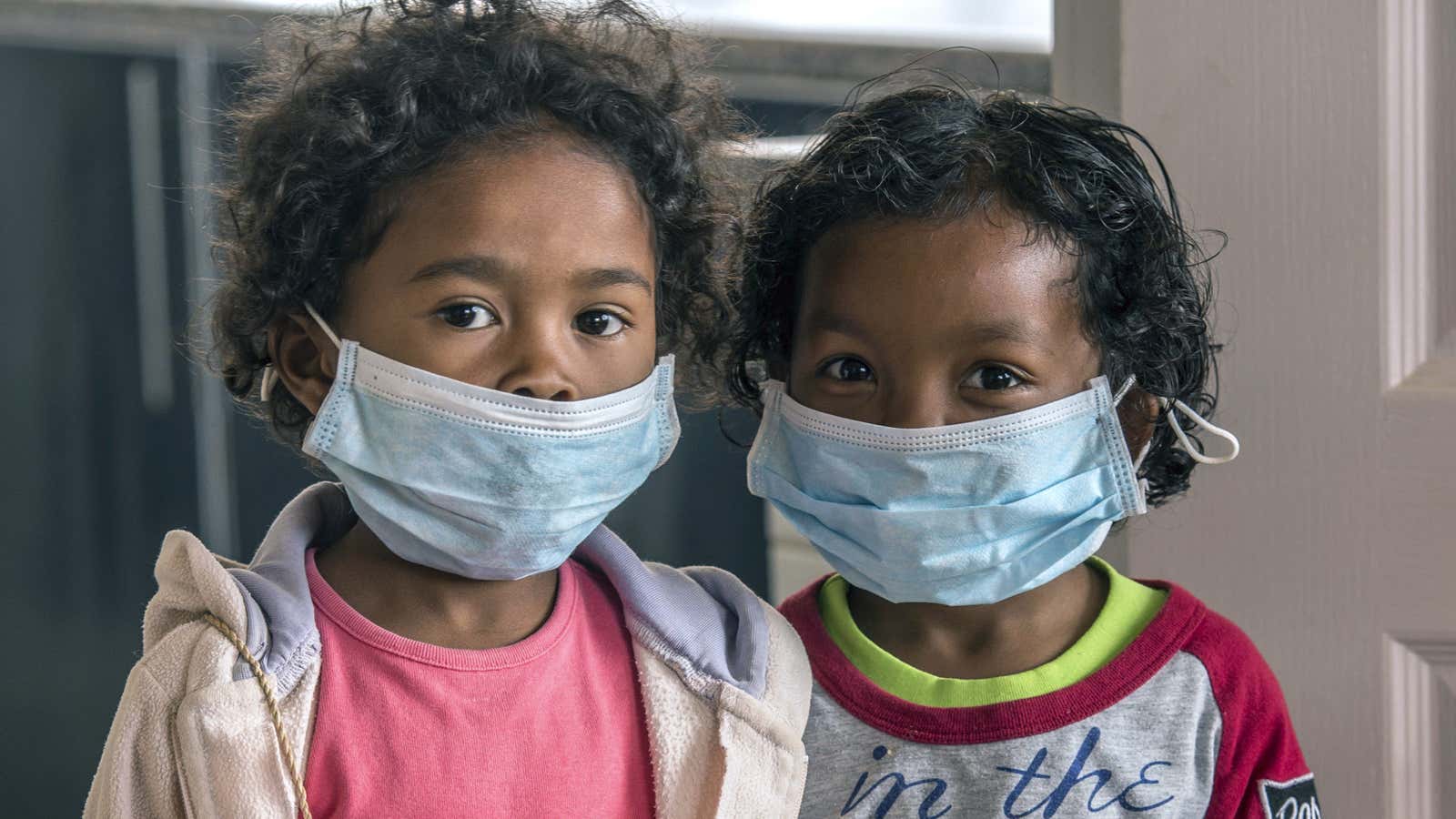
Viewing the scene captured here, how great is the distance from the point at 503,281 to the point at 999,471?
537 millimetres

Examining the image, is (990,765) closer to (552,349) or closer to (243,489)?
(552,349)

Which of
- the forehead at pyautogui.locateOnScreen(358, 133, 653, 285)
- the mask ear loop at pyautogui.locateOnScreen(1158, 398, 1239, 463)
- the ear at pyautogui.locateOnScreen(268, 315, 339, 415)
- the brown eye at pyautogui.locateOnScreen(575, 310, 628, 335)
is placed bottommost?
the mask ear loop at pyautogui.locateOnScreen(1158, 398, 1239, 463)

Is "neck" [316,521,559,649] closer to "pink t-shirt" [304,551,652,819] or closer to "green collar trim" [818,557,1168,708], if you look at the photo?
"pink t-shirt" [304,551,652,819]

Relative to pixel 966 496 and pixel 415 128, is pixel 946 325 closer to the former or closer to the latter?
pixel 966 496

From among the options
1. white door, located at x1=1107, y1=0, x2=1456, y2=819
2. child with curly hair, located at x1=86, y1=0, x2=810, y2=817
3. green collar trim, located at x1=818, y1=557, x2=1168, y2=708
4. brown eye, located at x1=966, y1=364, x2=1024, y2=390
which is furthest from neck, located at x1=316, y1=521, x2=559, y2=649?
white door, located at x1=1107, y1=0, x2=1456, y2=819

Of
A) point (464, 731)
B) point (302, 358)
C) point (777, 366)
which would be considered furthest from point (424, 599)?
point (777, 366)

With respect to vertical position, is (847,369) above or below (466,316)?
below

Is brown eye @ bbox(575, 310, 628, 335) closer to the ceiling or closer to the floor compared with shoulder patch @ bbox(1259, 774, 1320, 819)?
closer to the ceiling

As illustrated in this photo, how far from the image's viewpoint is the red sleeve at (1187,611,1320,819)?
4.64 feet

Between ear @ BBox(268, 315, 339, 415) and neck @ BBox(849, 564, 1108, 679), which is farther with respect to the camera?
neck @ BBox(849, 564, 1108, 679)

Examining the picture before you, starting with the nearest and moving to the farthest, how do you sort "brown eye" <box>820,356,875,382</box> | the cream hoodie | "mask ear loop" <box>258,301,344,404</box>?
the cream hoodie → "mask ear loop" <box>258,301,344,404</box> → "brown eye" <box>820,356,875,382</box>

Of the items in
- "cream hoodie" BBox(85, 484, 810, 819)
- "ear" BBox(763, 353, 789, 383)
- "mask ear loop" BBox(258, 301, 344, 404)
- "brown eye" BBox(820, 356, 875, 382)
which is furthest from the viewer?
"ear" BBox(763, 353, 789, 383)

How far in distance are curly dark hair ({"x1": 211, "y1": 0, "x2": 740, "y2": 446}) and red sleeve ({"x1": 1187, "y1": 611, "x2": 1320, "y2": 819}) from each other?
2.25 ft

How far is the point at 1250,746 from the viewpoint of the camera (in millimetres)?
1431
